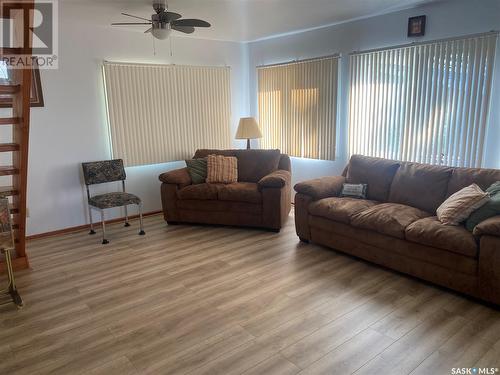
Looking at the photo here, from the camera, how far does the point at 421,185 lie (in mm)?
3600

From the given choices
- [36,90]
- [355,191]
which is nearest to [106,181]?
[36,90]

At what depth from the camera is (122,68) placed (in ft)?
15.7

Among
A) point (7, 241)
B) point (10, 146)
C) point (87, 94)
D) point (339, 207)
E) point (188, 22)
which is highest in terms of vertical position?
point (188, 22)

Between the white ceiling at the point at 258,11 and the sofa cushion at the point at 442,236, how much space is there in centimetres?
225

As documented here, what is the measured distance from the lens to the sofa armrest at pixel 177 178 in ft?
15.4

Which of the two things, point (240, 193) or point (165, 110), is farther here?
point (165, 110)

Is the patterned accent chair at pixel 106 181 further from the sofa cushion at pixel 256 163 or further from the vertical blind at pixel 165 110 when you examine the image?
the sofa cushion at pixel 256 163

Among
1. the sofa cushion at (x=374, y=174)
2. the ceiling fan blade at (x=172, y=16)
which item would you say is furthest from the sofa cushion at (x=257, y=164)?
the ceiling fan blade at (x=172, y=16)

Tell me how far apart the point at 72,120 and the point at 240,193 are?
7.35ft

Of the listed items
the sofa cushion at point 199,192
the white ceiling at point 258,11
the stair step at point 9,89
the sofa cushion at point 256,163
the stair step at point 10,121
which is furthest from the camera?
the sofa cushion at point 256,163

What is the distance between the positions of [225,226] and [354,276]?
1.95 metres

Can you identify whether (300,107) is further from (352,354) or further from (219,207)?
(352,354)

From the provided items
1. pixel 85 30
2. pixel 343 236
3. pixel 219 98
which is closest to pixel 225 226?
pixel 343 236

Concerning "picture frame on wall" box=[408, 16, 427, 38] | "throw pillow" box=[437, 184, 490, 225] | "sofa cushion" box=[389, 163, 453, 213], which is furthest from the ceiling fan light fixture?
"throw pillow" box=[437, 184, 490, 225]
